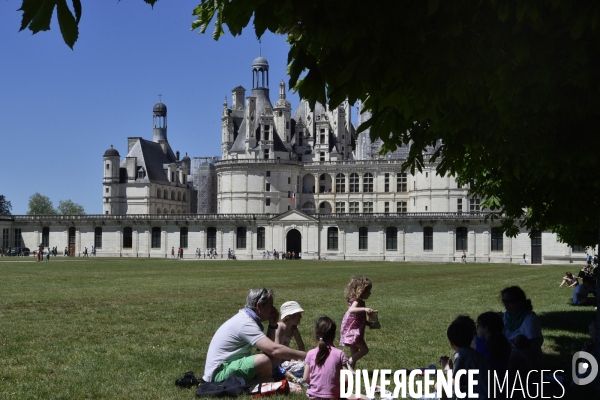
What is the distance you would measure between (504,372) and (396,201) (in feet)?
235

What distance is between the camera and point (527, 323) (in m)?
8.83

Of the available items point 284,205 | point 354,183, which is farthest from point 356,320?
point 354,183

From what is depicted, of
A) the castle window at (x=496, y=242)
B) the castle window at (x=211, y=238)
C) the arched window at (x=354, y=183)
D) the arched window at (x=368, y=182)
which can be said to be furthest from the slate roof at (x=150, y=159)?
the castle window at (x=496, y=242)

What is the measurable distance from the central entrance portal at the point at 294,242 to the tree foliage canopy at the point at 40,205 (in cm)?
7440

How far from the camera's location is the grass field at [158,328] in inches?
356

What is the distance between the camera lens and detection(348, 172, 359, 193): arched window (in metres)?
81.0

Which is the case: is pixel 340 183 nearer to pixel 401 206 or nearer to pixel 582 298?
pixel 401 206

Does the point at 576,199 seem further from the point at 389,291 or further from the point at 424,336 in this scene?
the point at 389,291

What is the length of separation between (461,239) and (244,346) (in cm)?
5786

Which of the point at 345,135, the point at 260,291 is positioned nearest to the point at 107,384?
the point at 260,291

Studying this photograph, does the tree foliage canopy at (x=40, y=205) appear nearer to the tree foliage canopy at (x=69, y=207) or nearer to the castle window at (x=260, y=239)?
the tree foliage canopy at (x=69, y=207)

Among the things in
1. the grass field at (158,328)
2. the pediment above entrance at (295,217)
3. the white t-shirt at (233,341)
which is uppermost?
the pediment above entrance at (295,217)

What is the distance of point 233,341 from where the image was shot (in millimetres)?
8203

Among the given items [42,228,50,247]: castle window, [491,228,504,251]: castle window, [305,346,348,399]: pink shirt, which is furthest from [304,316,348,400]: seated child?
[42,228,50,247]: castle window
